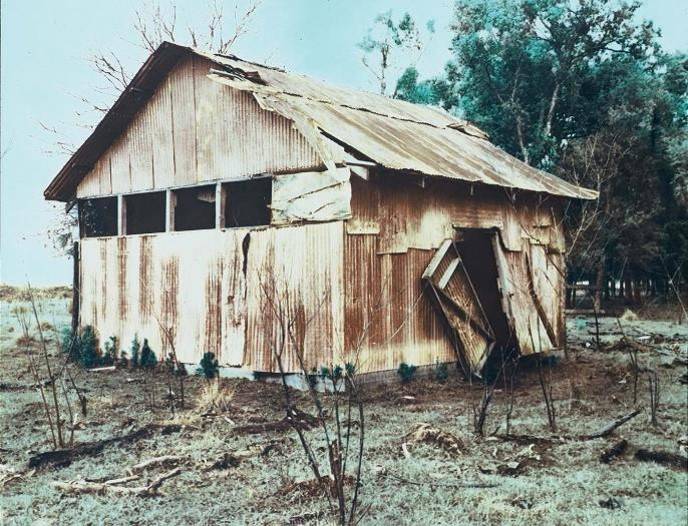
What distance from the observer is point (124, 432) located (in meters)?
8.34

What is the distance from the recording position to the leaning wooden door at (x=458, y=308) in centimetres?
1173

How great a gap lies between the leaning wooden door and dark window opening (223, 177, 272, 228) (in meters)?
3.61

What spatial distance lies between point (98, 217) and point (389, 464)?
36.3ft

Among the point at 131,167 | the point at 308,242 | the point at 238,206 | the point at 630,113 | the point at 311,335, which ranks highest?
the point at 630,113

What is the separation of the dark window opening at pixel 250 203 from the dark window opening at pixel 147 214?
85.7 inches

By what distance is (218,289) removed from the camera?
40.2ft

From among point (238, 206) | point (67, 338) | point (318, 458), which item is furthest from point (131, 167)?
point (318, 458)

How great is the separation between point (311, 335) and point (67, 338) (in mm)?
7363

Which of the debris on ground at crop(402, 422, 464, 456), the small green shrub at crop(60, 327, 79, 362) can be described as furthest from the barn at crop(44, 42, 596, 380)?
the debris on ground at crop(402, 422, 464, 456)

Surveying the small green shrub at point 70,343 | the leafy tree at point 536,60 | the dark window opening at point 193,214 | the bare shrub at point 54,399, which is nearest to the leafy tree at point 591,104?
the leafy tree at point 536,60

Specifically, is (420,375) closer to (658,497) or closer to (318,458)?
(318,458)

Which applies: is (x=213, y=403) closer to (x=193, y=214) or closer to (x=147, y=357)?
(x=147, y=357)

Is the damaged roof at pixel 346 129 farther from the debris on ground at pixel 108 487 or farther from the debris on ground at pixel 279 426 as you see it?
the debris on ground at pixel 108 487

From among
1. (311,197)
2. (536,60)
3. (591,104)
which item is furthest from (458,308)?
(591,104)
